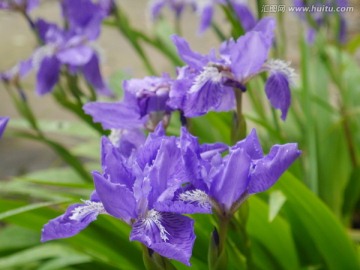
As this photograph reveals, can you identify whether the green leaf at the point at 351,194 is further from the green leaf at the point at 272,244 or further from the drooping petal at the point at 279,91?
the drooping petal at the point at 279,91

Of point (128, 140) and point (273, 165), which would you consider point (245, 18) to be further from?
point (273, 165)

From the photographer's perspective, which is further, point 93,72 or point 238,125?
point 93,72

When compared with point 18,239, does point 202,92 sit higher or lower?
higher

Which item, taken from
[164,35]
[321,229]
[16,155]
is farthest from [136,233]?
[16,155]

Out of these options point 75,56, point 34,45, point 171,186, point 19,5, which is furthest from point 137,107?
point 34,45

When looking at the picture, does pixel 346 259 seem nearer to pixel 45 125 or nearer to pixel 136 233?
pixel 136 233

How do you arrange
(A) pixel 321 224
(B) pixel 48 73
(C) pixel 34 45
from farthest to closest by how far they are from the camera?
(C) pixel 34 45
(B) pixel 48 73
(A) pixel 321 224

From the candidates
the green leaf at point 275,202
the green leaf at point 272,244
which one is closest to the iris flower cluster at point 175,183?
the green leaf at point 275,202
